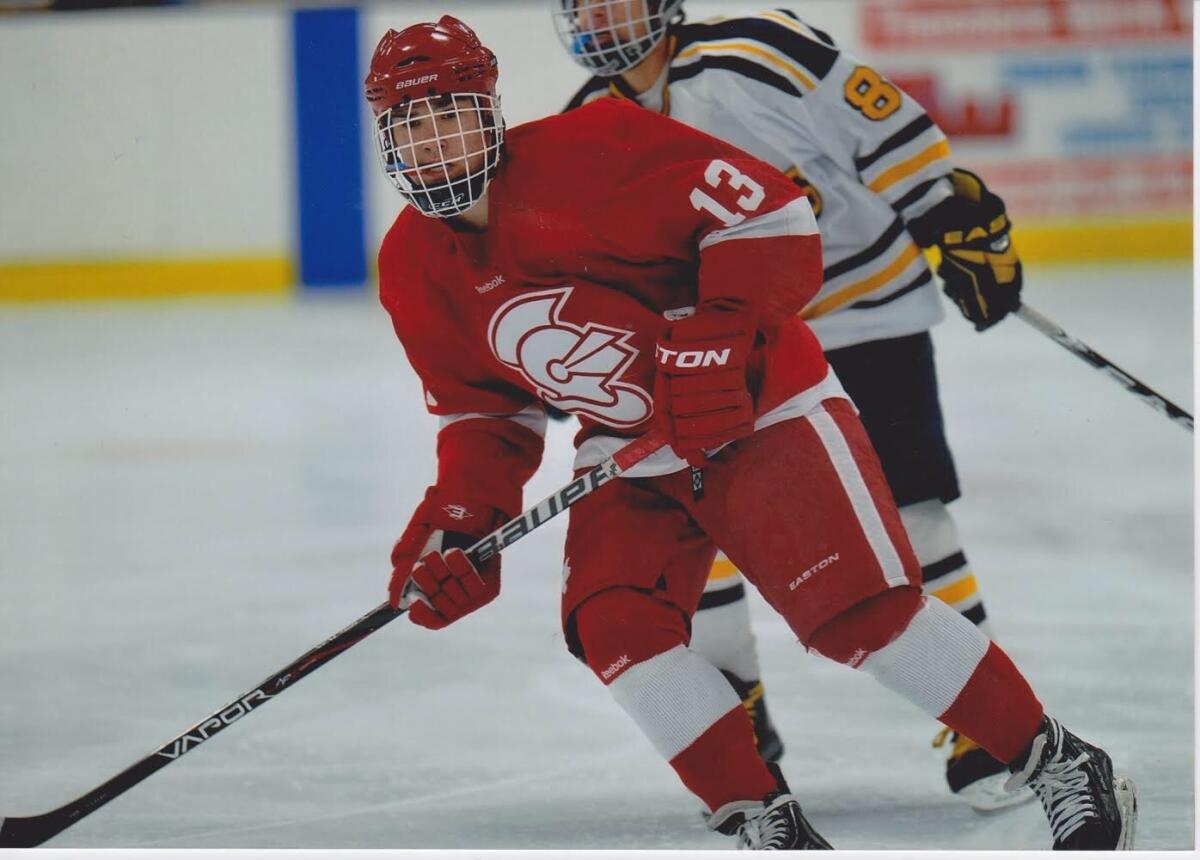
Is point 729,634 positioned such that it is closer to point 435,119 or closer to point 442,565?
point 442,565

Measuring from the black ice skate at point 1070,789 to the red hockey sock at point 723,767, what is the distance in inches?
10.2

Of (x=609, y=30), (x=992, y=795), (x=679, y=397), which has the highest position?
(x=609, y=30)

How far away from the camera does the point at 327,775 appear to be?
220 centimetres

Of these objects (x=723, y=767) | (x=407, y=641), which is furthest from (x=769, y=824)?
(x=407, y=641)

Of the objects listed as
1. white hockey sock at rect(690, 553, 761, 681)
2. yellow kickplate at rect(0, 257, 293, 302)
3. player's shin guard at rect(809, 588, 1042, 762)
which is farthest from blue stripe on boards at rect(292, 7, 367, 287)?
player's shin guard at rect(809, 588, 1042, 762)

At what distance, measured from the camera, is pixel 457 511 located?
1848 millimetres

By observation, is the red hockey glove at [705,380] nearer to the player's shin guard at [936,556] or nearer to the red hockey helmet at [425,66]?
the red hockey helmet at [425,66]

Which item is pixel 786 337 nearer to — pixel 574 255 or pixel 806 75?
pixel 574 255

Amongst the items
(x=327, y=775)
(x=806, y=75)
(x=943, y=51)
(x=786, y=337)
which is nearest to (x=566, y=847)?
(x=327, y=775)

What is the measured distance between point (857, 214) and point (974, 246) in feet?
0.49

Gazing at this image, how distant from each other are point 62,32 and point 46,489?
101 cm

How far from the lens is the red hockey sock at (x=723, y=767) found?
169 cm

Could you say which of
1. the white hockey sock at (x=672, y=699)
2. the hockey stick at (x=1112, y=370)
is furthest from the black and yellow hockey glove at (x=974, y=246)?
the white hockey sock at (x=672, y=699)

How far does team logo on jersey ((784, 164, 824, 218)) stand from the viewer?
209 centimetres
